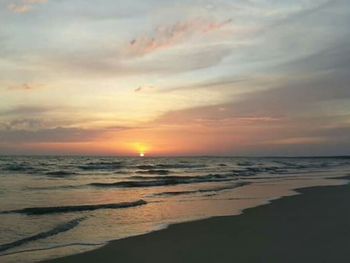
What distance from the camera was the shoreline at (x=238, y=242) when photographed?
8.45 metres

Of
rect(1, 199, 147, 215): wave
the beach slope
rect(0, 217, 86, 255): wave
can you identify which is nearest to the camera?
the beach slope

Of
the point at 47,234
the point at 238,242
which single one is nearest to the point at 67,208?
the point at 47,234

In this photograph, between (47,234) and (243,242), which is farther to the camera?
(47,234)

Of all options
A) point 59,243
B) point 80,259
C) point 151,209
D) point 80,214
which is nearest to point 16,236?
point 59,243

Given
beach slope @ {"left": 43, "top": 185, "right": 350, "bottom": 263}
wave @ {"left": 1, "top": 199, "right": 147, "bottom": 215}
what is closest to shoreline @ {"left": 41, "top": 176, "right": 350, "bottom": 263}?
beach slope @ {"left": 43, "top": 185, "right": 350, "bottom": 263}

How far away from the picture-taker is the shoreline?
8.45 m

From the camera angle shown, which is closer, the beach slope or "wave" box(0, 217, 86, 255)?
the beach slope

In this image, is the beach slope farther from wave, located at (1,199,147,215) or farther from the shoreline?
wave, located at (1,199,147,215)

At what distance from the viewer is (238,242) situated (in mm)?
9820

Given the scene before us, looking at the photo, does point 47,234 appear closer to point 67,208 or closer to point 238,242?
point 238,242

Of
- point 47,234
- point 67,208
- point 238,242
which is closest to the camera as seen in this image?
point 238,242

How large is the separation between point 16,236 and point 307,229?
701 cm

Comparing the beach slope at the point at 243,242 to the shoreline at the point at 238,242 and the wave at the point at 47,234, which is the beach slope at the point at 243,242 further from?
the wave at the point at 47,234

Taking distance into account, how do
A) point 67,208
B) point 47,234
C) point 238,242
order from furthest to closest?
point 67,208 → point 47,234 → point 238,242
